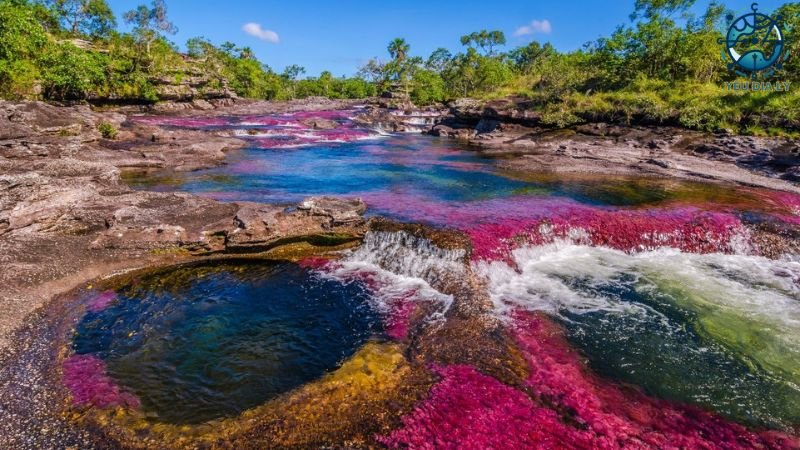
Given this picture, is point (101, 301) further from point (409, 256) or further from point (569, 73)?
point (569, 73)

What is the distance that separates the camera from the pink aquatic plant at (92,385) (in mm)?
7320

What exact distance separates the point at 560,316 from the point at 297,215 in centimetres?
973

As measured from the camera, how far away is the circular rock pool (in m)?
7.81

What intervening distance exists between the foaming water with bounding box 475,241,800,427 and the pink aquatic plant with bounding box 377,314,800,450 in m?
0.61

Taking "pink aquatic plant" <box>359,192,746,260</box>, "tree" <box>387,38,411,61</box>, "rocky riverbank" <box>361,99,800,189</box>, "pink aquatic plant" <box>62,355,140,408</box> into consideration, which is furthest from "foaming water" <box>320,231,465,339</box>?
"tree" <box>387,38,411,61</box>

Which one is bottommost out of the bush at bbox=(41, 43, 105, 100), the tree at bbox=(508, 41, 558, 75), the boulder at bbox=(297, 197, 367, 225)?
the boulder at bbox=(297, 197, 367, 225)

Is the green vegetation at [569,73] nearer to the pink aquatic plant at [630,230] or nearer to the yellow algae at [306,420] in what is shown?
the pink aquatic plant at [630,230]

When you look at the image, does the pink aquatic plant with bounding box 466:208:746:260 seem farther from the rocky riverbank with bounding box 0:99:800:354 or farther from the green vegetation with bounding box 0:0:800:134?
the green vegetation with bounding box 0:0:800:134

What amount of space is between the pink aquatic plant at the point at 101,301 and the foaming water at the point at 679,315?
1086cm

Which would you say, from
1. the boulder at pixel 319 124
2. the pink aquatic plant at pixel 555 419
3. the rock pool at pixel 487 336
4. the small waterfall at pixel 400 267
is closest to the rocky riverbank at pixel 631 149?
the rock pool at pixel 487 336

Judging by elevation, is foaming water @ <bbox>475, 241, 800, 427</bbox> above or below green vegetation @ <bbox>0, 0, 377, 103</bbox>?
below

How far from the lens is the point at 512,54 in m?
126

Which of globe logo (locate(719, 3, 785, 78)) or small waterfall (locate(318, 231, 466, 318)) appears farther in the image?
globe logo (locate(719, 3, 785, 78))

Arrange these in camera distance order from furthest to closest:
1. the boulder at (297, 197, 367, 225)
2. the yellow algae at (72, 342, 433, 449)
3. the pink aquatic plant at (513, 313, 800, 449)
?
the boulder at (297, 197, 367, 225) → the pink aquatic plant at (513, 313, 800, 449) → the yellow algae at (72, 342, 433, 449)
